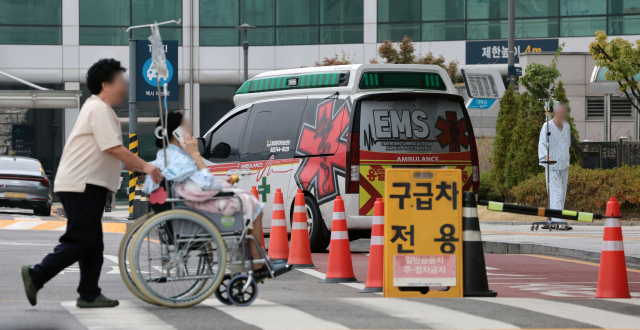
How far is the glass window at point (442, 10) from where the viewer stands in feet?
120

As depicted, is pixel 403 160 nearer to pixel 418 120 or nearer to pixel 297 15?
pixel 418 120

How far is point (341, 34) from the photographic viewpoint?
3741cm

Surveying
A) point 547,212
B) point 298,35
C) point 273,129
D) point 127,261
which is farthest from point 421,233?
point 298,35

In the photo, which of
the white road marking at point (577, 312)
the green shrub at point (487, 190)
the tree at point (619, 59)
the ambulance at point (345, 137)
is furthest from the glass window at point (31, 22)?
the white road marking at point (577, 312)

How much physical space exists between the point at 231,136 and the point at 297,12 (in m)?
24.7

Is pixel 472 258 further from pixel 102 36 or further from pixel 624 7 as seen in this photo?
pixel 102 36

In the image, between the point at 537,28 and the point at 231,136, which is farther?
the point at 537,28

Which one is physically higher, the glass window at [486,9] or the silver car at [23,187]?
the glass window at [486,9]

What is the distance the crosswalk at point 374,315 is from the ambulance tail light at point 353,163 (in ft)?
14.1

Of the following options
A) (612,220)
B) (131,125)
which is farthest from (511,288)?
(131,125)

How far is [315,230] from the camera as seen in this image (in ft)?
39.9

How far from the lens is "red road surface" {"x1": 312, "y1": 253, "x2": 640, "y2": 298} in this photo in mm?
8466

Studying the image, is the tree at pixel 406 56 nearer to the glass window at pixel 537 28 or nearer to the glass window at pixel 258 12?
the glass window at pixel 537 28

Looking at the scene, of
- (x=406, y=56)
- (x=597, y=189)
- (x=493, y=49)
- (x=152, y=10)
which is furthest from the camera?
(x=152, y=10)
